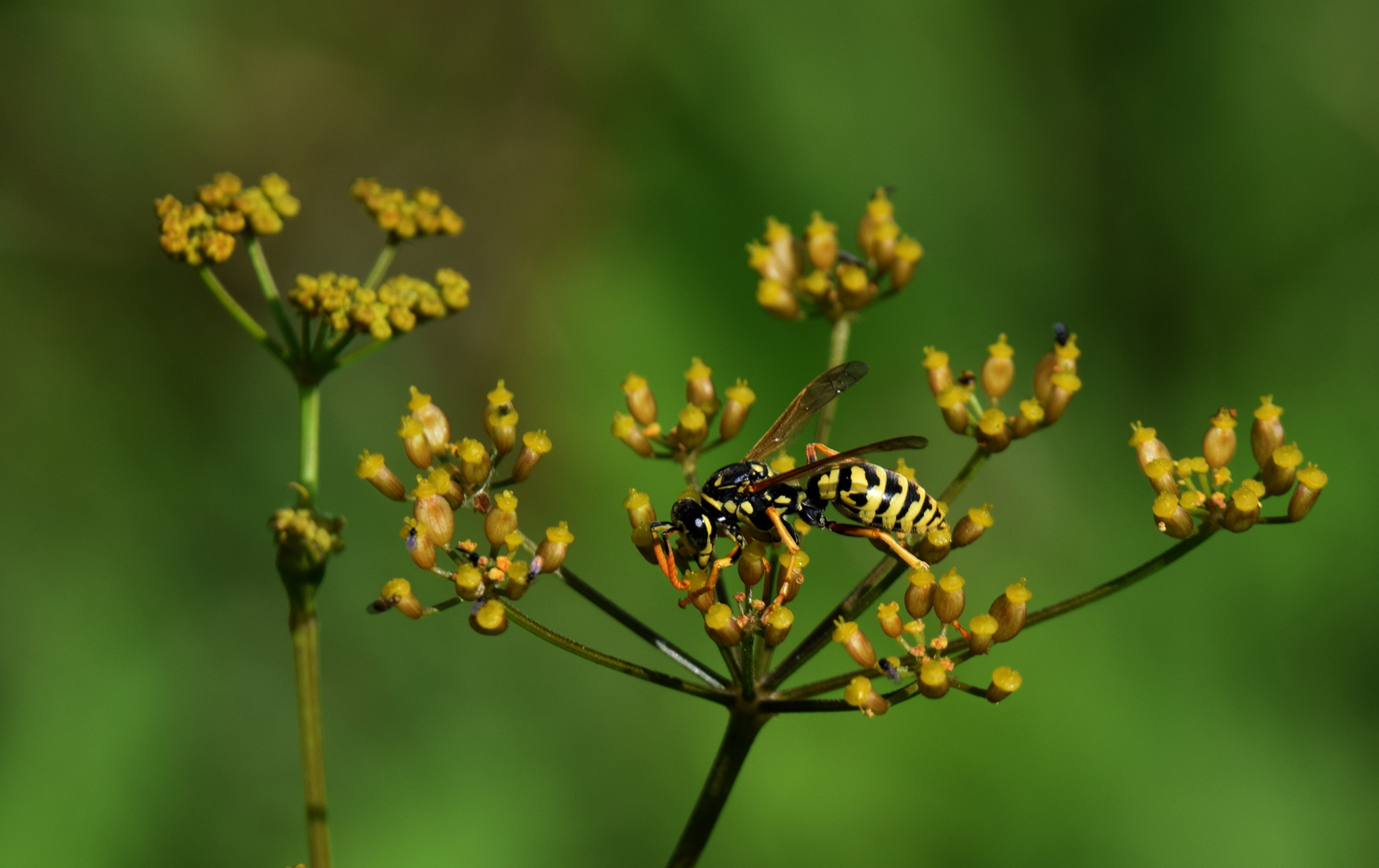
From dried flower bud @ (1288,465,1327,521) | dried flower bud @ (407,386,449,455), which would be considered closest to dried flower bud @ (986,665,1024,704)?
dried flower bud @ (1288,465,1327,521)

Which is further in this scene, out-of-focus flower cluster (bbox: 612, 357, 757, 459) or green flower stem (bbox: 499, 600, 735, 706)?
out-of-focus flower cluster (bbox: 612, 357, 757, 459)

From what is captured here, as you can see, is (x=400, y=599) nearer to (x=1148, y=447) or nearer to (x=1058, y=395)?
(x=1058, y=395)

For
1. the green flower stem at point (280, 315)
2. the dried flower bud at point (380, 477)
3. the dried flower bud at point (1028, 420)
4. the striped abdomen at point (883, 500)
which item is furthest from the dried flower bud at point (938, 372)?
the green flower stem at point (280, 315)

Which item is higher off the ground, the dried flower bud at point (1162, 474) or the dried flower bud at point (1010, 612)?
the dried flower bud at point (1162, 474)

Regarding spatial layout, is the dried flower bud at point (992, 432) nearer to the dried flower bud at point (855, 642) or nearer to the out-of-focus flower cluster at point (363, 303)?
the dried flower bud at point (855, 642)

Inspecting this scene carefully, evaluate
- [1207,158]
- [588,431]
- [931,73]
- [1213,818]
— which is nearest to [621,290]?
[588,431]

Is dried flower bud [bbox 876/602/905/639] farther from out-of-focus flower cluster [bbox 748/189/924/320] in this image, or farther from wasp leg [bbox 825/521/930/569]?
out-of-focus flower cluster [bbox 748/189/924/320]
